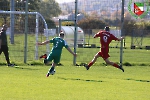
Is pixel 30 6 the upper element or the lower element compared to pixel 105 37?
upper

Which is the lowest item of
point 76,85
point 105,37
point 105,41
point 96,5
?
point 76,85

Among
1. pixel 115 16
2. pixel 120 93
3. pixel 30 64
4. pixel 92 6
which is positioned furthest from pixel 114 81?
pixel 115 16

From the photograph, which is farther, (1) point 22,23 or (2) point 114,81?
(1) point 22,23

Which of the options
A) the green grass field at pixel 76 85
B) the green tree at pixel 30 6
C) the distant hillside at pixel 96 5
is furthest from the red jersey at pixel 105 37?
the green tree at pixel 30 6

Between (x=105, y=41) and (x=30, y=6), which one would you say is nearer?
(x=105, y=41)

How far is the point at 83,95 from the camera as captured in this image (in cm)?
1287

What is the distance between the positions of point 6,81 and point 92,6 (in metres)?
11.5

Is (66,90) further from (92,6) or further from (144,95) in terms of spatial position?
(92,6)

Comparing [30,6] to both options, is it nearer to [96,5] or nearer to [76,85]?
[96,5]

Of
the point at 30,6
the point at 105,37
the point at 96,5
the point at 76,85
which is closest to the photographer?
the point at 76,85

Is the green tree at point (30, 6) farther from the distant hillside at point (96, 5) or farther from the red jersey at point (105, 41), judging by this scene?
the red jersey at point (105, 41)

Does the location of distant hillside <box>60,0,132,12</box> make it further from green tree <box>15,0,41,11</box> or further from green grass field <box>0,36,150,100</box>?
green grass field <box>0,36,150,100</box>

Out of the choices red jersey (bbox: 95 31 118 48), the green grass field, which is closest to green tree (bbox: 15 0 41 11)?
the green grass field

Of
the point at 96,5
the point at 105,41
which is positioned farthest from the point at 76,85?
the point at 96,5
